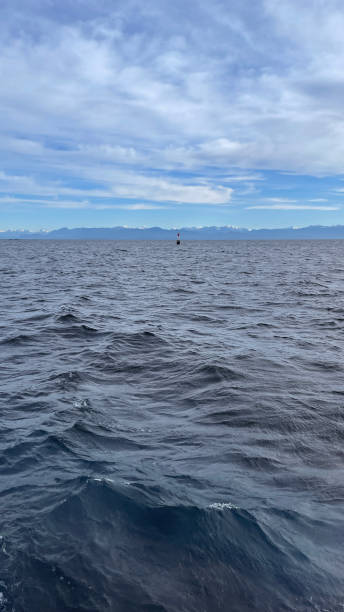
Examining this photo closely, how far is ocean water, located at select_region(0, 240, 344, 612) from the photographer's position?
14.8 ft

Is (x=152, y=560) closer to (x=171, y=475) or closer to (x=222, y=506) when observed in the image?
(x=222, y=506)

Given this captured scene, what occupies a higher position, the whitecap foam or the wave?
the whitecap foam

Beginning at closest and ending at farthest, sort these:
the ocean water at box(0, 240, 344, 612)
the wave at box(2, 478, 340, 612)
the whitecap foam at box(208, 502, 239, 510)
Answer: the wave at box(2, 478, 340, 612) → the ocean water at box(0, 240, 344, 612) → the whitecap foam at box(208, 502, 239, 510)

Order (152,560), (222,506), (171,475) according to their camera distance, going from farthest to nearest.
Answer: (171,475) → (222,506) → (152,560)

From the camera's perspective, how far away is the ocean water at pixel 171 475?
4.50 m

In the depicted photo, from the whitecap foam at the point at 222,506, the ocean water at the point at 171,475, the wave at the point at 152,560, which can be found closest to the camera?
the wave at the point at 152,560

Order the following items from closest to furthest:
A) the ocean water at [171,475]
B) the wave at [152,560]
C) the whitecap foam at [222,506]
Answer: the wave at [152,560] → the ocean water at [171,475] → the whitecap foam at [222,506]

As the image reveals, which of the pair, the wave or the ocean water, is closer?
the wave

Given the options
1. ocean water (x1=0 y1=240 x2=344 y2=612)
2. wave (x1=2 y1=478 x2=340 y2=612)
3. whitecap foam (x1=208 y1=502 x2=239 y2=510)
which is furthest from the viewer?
whitecap foam (x1=208 y1=502 x2=239 y2=510)

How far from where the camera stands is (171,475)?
21.4 ft

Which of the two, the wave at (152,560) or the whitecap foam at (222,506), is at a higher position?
the whitecap foam at (222,506)

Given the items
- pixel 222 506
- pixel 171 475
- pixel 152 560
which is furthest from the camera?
pixel 171 475

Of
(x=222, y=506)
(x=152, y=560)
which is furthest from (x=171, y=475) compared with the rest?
(x=152, y=560)

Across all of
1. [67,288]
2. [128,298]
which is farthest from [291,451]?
[67,288]
